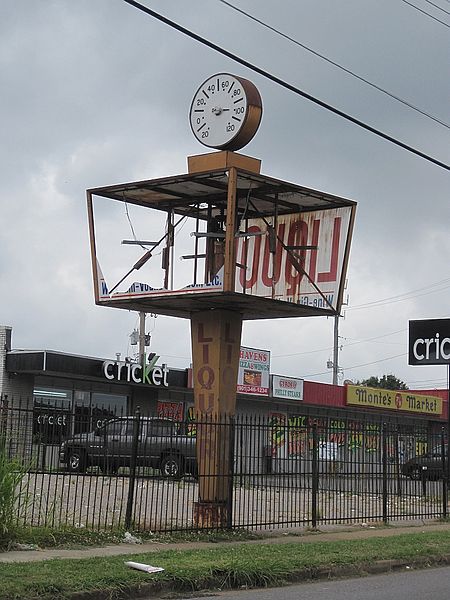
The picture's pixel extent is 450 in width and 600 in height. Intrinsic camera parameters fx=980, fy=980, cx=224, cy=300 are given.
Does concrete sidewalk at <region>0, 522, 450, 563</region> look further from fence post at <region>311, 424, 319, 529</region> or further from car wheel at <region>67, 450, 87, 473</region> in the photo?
car wheel at <region>67, 450, 87, 473</region>

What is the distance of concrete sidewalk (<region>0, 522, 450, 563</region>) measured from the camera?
42.7 ft

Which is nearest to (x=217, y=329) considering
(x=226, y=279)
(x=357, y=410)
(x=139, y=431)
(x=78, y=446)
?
(x=226, y=279)

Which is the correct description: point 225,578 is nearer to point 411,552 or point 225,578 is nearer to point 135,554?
point 135,554

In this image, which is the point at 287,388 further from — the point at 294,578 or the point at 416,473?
the point at 294,578

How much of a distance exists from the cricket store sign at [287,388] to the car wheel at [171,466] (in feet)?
81.9

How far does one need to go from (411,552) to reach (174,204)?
25.5 ft

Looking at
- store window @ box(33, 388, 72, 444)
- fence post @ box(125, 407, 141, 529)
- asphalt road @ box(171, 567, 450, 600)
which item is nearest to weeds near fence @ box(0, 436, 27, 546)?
store window @ box(33, 388, 72, 444)

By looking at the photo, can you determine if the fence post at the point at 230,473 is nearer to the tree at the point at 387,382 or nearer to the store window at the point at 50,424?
the store window at the point at 50,424

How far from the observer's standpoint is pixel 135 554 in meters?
13.2

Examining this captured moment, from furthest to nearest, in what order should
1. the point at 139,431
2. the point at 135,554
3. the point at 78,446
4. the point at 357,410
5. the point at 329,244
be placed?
the point at 357,410 → the point at 329,244 → the point at 139,431 → the point at 78,446 → the point at 135,554

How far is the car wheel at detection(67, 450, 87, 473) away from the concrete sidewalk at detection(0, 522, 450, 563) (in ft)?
5.32

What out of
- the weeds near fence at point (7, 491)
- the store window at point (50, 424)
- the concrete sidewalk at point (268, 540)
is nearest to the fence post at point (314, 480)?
the concrete sidewalk at point (268, 540)

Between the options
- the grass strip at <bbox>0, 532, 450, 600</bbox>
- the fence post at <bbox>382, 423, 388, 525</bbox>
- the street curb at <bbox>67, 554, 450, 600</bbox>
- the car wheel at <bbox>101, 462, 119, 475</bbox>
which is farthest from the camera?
the fence post at <bbox>382, 423, 388, 525</bbox>

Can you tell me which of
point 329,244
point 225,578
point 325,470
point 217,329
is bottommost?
point 225,578
